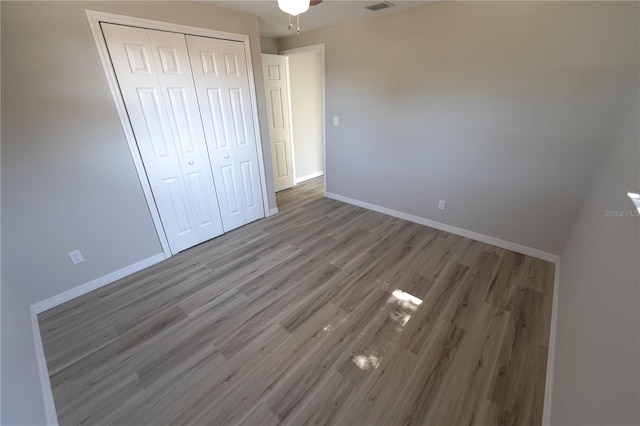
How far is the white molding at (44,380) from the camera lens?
1.34 m

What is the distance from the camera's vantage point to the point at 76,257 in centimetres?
219

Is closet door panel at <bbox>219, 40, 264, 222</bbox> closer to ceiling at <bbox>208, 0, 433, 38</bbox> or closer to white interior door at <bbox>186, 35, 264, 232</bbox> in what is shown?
white interior door at <bbox>186, 35, 264, 232</bbox>

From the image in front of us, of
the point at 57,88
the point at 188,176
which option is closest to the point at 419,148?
the point at 188,176

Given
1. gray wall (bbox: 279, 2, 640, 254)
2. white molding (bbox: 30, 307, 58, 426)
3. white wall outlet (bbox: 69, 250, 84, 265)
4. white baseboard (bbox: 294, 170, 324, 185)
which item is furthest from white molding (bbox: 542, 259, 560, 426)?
white baseboard (bbox: 294, 170, 324, 185)

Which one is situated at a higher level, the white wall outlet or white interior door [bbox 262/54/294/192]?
white interior door [bbox 262/54/294/192]

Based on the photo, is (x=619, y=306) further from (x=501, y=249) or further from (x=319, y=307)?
(x=501, y=249)

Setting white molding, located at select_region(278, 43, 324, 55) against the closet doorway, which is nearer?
white molding, located at select_region(278, 43, 324, 55)

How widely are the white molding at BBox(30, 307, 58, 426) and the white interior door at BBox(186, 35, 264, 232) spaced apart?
1.75m

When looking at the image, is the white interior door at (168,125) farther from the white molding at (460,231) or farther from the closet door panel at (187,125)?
the white molding at (460,231)

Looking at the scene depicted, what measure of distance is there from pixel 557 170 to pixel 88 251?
421cm

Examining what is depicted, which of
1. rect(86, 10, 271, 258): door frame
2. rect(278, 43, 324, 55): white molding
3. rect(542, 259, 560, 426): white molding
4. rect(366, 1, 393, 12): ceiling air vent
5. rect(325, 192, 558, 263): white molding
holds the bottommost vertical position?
rect(542, 259, 560, 426): white molding

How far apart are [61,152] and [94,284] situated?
1.17 meters

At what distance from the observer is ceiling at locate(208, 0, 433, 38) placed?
245 centimetres

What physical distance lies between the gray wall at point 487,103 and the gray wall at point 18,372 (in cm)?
344
